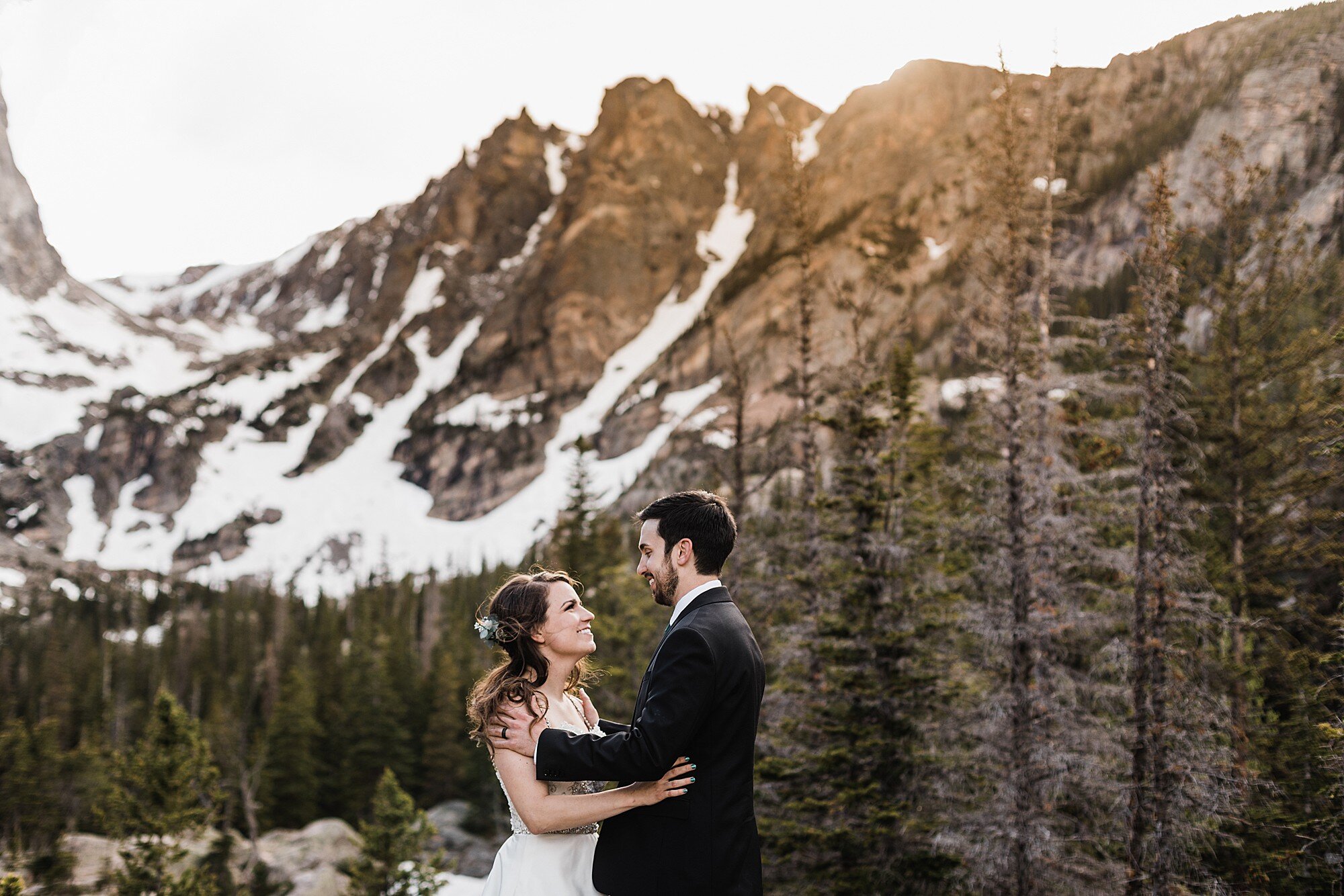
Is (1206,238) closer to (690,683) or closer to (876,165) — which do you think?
(690,683)

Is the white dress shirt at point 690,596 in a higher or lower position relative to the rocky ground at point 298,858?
higher

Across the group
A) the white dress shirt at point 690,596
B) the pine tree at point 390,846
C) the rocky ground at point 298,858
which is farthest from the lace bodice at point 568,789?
the rocky ground at point 298,858

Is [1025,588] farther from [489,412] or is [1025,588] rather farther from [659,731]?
[489,412]

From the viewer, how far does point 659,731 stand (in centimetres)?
359

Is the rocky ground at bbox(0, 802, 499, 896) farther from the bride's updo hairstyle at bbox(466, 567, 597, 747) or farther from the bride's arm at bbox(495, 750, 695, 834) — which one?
the bride's arm at bbox(495, 750, 695, 834)

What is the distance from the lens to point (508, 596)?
4664mm

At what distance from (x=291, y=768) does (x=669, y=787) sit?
49.1 meters

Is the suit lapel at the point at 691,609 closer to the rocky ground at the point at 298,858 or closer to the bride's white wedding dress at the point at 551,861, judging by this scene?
the bride's white wedding dress at the point at 551,861

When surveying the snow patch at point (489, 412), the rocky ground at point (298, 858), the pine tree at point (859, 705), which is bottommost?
the rocky ground at point (298, 858)

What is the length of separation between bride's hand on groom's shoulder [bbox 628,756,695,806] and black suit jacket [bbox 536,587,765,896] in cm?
5

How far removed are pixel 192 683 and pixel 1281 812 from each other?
7713cm

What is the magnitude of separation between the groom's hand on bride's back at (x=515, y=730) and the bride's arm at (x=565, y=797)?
5cm

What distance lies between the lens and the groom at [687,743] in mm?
3668

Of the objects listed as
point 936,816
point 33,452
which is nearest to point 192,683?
point 936,816
